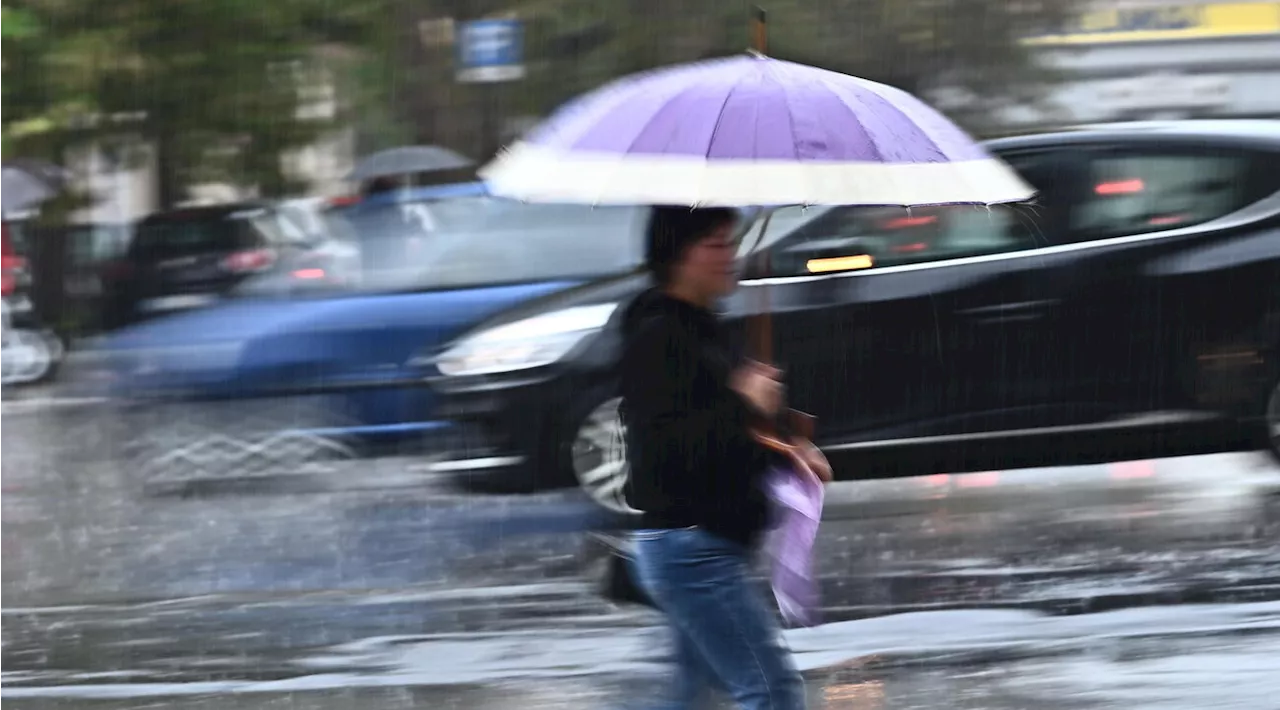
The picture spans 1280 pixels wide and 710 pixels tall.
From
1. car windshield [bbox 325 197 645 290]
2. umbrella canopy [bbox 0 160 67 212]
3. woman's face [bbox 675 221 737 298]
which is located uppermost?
woman's face [bbox 675 221 737 298]

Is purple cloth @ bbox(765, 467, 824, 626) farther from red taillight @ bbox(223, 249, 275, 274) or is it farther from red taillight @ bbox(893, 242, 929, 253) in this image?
red taillight @ bbox(223, 249, 275, 274)

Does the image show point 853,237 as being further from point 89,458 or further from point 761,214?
point 89,458

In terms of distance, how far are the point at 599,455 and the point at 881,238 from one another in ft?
5.23

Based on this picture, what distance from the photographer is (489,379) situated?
26.3 ft

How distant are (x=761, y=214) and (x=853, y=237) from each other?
45cm

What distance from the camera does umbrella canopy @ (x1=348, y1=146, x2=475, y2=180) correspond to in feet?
38.8

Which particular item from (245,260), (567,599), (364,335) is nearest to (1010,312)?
(567,599)

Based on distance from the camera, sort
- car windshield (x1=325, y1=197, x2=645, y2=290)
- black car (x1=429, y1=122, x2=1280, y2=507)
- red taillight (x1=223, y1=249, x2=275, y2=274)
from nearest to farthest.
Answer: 1. black car (x1=429, y1=122, x2=1280, y2=507)
2. car windshield (x1=325, y1=197, x2=645, y2=290)
3. red taillight (x1=223, y1=249, x2=275, y2=274)

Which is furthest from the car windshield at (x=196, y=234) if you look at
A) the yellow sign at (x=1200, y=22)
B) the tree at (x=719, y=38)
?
the yellow sign at (x=1200, y=22)

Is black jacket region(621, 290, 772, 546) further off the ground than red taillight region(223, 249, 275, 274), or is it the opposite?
black jacket region(621, 290, 772, 546)

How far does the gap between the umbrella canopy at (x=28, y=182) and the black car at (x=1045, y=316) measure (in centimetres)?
776

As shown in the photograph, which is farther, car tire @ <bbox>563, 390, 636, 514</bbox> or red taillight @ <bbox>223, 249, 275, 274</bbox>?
red taillight @ <bbox>223, 249, 275, 274</bbox>

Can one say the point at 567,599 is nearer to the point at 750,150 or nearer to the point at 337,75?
the point at 750,150

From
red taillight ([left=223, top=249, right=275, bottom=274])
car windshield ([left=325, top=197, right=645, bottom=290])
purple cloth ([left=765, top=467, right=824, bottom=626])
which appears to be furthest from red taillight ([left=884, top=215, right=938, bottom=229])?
red taillight ([left=223, top=249, right=275, bottom=274])
